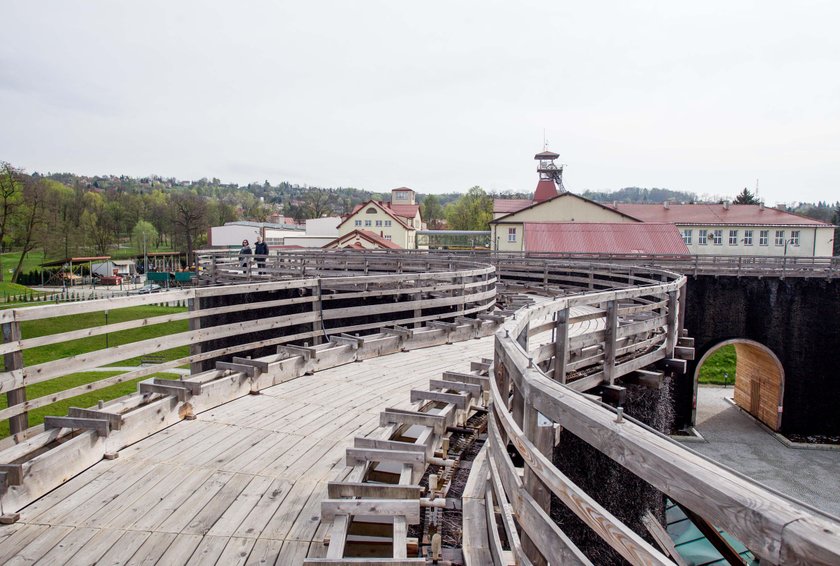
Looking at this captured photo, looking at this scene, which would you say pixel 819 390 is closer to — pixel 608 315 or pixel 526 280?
pixel 526 280

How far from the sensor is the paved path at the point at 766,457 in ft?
56.1

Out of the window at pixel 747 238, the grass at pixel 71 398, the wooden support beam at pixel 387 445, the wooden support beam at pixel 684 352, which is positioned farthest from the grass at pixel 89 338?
the window at pixel 747 238

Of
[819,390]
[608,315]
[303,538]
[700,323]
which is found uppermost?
[608,315]

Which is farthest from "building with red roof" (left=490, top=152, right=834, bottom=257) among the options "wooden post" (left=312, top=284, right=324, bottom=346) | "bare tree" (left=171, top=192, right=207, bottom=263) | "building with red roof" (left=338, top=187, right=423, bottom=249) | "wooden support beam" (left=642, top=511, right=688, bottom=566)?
"bare tree" (left=171, top=192, right=207, bottom=263)

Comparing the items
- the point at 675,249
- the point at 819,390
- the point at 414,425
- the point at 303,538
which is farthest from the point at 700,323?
the point at 303,538

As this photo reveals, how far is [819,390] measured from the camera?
22.2m

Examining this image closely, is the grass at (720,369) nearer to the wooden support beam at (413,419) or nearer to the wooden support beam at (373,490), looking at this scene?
the wooden support beam at (413,419)

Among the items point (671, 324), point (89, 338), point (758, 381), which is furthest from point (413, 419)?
point (89, 338)

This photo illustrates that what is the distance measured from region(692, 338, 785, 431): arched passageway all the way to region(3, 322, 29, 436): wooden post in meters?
22.8

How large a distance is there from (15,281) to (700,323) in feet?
228

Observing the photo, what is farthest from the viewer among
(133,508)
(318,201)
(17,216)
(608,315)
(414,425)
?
(318,201)

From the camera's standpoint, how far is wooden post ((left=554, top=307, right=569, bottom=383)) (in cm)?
579

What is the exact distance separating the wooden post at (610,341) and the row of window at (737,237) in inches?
1562

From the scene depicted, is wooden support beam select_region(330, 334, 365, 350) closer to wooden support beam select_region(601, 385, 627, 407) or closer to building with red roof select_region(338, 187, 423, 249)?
wooden support beam select_region(601, 385, 627, 407)
